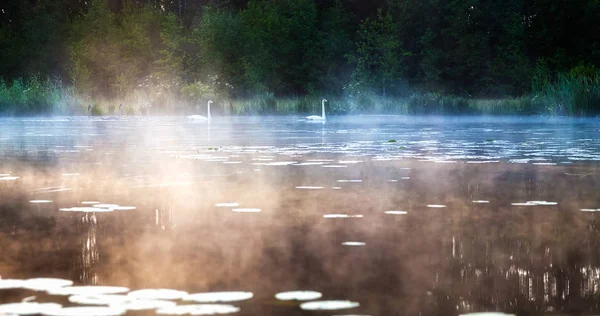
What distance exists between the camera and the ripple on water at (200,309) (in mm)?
3914

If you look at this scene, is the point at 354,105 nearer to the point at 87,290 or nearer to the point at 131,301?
the point at 87,290

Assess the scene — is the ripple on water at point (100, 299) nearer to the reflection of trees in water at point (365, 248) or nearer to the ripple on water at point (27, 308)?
the ripple on water at point (27, 308)

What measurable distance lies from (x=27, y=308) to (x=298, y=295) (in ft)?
3.84

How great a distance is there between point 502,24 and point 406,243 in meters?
53.1

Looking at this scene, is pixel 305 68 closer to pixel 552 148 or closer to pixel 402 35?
pixel 402 35

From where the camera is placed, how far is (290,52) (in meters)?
63.3

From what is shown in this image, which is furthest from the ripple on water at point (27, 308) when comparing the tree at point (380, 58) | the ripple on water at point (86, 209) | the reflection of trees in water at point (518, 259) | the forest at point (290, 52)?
the tree at point (380, 58)

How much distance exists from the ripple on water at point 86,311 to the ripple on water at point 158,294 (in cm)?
26

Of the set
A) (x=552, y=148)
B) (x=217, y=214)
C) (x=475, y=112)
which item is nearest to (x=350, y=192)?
(x=217, y=214)

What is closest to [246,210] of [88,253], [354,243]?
[354,243]

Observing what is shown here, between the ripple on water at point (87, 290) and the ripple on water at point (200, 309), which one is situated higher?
the ripple on water at point (87, 290)

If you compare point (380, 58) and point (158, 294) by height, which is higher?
point (380, 58)

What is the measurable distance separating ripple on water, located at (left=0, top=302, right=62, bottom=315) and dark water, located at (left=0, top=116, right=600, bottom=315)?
0.33 feet

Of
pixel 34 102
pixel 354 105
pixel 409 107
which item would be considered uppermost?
pixel 34 102
